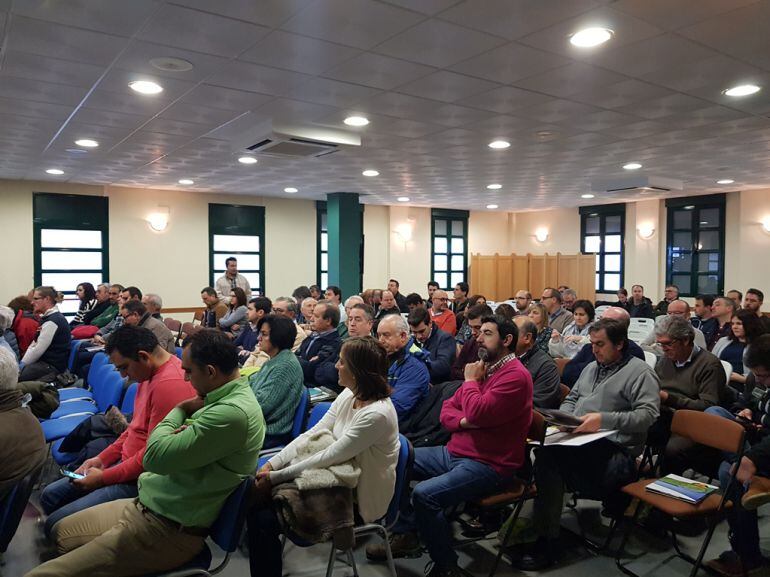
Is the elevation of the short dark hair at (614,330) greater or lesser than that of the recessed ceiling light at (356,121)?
lesser

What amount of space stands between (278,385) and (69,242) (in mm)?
8909

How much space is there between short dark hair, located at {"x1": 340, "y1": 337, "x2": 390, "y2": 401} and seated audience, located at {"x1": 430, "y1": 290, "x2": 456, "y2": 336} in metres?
4.53

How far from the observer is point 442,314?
7238 millimetres

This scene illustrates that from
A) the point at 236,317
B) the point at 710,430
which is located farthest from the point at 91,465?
the point at 236,317

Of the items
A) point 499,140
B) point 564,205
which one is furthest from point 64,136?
point 564,205

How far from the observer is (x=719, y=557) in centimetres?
290

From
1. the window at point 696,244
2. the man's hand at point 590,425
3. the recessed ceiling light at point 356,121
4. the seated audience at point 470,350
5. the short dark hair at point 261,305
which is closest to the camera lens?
the man's hand at point 590,425

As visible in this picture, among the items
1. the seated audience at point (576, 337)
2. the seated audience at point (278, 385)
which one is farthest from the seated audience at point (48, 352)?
the seated audience at point (576, 337)

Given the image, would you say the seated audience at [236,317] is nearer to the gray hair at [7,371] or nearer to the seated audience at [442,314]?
the seated audience at [442,314]

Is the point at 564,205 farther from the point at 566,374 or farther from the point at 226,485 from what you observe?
the point at 226,485

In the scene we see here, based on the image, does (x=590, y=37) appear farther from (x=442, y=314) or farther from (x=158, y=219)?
(x=158, y=219)

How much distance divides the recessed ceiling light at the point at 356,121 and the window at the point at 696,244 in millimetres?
8710

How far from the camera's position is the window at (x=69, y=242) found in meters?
10.1

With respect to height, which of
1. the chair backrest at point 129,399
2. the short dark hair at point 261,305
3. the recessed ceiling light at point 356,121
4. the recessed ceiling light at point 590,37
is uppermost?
the recessed ceiling light at point 356,121
